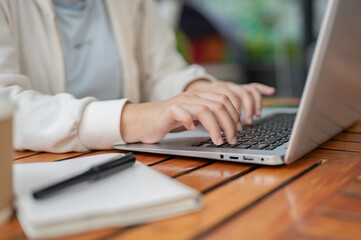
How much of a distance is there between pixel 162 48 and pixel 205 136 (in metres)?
0.66

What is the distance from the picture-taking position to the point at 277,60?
3502mm

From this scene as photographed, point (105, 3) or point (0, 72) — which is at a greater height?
point (105, 3)

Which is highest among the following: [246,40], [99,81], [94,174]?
[94,174]

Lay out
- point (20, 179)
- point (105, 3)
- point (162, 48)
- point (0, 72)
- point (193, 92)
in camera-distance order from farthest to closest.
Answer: point (162, 48), point (105, 3), point (0, 72), point (193, 92), point (20, 179)

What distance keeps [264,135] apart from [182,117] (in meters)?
0.16

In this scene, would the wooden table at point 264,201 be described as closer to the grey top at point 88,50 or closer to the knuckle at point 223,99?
the knuckle at point 223,99

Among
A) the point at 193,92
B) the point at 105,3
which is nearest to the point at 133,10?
the point at 105,3

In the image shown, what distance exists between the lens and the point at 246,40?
3.55 metres

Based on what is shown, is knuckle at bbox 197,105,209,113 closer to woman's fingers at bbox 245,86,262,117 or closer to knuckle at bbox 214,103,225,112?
knuckle at bbox 214,103,225,112

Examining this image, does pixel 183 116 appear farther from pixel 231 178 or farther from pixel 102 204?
pixel 102 204

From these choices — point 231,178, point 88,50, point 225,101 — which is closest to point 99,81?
point 88,50

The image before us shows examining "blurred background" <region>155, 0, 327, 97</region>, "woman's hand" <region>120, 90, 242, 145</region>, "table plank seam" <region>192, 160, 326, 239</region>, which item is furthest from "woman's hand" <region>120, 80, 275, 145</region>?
"blurred background" <region>155, 0, 327, 97</region>

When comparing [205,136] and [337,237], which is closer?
[337,237]

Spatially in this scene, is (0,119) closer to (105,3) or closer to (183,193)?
(183,193)
